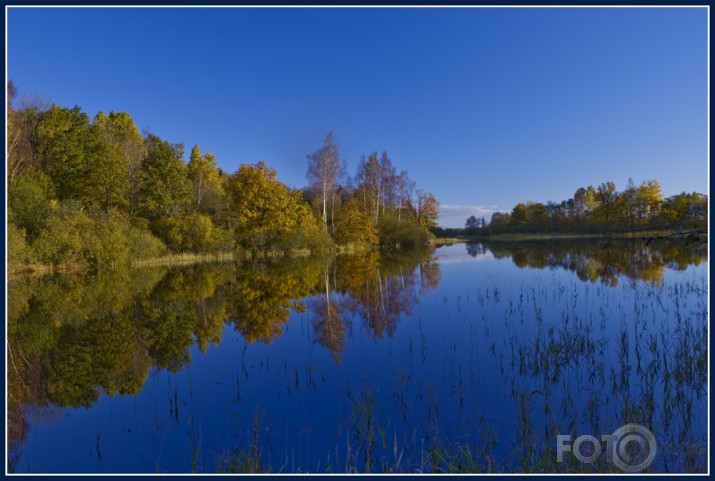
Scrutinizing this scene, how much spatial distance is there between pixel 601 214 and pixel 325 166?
4793cm

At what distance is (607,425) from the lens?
181 inches

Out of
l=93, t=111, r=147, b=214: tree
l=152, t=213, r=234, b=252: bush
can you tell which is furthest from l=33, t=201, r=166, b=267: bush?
l=93, t=111, r=147, b=214: tree

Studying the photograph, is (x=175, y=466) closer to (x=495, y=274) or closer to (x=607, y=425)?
(x=607, y=425)

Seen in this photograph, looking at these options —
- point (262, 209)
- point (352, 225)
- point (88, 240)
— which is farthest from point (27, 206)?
point (352, 225)

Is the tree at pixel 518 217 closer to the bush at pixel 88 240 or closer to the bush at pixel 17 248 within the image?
the bush at pixel 88 240

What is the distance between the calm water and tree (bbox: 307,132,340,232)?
69.7ft

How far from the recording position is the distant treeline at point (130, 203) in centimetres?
2077

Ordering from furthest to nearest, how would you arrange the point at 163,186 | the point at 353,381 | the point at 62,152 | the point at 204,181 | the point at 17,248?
the point at 204,181 → the point at 163,186 → the point at 62,152 → the point at 17,248 → the point at 353,381

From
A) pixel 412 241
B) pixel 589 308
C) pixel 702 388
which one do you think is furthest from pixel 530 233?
pixel 702 388

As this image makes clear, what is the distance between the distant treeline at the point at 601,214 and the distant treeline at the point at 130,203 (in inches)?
1281

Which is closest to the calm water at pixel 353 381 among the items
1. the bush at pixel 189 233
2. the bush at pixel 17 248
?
the bush at pixel 17 248

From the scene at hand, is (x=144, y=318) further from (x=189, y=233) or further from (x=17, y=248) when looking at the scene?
(x=189, y=233)

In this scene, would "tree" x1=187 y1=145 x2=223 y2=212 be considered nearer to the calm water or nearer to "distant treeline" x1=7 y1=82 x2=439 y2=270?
"distant treeline" x1=7 y1=82 x2=439 y2=270

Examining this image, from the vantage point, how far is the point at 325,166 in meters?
32.8
